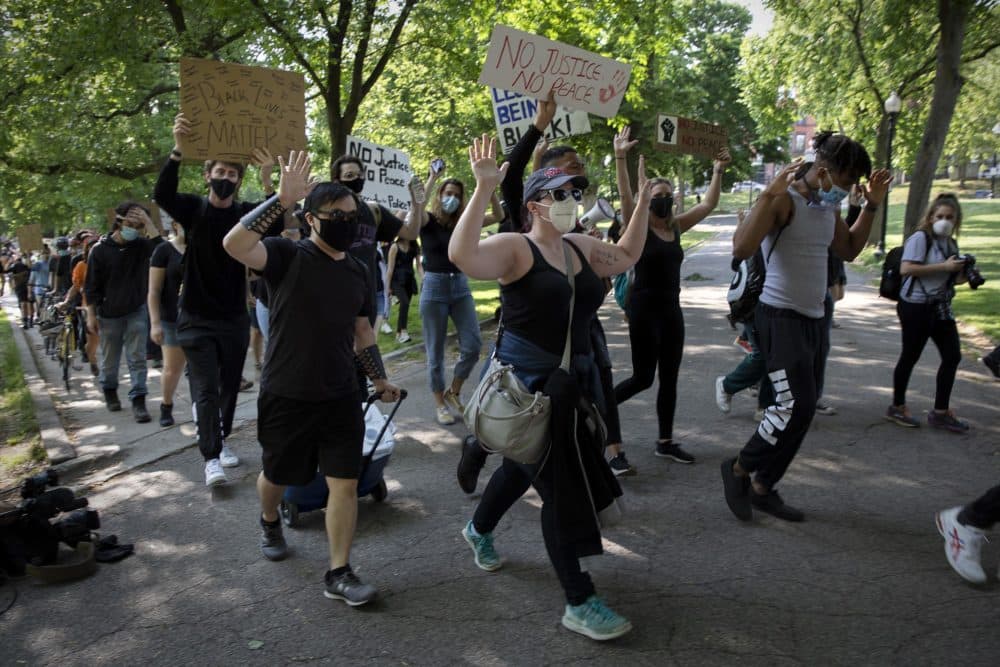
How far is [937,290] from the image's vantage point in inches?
234

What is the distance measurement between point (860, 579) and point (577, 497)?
4.99ft

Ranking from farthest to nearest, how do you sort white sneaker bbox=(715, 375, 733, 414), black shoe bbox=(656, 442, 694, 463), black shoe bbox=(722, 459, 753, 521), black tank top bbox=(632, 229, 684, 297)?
1. white sneaker bbox=(715, 375, 733, 414)
2. black shoe bbox=(656, 442, 694, 463)
3. black tank top bbox=(632, 229, 684, 297)
4. black shoe bbox=(722, 459, 753, 521)

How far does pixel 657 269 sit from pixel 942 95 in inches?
550

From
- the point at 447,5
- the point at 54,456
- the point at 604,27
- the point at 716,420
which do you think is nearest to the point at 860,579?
the point at 716,420

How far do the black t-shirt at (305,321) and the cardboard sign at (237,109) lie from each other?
159cm

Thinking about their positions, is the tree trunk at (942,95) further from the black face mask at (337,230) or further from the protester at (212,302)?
the black face mask at (337,230)

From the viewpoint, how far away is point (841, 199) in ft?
14.0

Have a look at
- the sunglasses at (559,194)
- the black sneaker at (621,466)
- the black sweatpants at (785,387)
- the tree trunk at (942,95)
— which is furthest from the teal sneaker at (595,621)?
the tree trunk at (942,95)

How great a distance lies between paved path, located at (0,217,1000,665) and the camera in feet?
10.6

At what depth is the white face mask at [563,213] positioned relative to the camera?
339 cm

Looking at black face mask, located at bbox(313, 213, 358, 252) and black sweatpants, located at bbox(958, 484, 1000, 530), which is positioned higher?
black face mask, located at bbox(313, 213, 358, 252)

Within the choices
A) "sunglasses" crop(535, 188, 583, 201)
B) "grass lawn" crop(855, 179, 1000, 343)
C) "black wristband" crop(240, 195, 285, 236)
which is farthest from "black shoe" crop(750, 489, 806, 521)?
"grass lawn" crop(855, 179, 1000, 343)

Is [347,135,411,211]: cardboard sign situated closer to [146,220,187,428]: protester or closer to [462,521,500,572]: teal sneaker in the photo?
[146,220,187,428]: protester

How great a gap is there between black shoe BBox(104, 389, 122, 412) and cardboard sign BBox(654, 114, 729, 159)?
5.90 m
